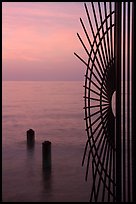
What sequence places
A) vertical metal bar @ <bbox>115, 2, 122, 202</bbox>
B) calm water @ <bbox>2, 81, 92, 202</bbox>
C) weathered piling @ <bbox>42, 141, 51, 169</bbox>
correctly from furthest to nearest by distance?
weathered piling @ <bbox>42, 141, 51, 169</bbox> → calm water @ <bbox>2, 81, 92, 202</bbox> → vertical metal bar @ <bbox>115, 2, 122, 202</bbox>

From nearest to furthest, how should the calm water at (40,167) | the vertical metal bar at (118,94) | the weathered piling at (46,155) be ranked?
the vertical metal bar at (118,94)
the calm water at (40,167)
the weathered piling at (46,155)

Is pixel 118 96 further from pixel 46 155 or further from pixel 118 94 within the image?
pixel 46 155

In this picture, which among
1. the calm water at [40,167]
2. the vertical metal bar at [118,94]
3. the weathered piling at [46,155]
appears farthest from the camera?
the weathered piling at [46,155]

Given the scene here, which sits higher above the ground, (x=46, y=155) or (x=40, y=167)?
(x=46, y=155)

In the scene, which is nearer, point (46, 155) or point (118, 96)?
point (118, 96)

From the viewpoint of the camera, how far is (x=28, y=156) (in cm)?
683

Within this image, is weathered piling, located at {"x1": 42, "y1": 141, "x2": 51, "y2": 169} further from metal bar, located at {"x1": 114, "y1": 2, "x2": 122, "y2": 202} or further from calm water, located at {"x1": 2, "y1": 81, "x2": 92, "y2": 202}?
metal bar, located at {"x1": 114, "y1": 2, "x2": 122, "y2": 202}

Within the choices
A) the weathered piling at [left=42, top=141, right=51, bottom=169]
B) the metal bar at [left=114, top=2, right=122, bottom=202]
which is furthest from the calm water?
the metal bar at [left=114, top=2, right=122, bottom=202]

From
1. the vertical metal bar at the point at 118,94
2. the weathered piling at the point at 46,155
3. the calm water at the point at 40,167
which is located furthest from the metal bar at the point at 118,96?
the weathered piling at the point at 46,155

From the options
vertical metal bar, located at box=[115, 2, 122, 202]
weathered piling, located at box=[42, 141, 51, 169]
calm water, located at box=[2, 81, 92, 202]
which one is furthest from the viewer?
weathered piling, located at box=[42, 141, 51, 169]

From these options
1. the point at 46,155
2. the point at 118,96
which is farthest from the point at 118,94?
the point at 46,155

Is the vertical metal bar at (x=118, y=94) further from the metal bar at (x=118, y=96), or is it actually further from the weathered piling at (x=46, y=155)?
the weathered piling at (x=46, y=155)

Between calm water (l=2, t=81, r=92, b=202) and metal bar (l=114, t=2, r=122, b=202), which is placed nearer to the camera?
metal bar (l=114, t=2, r=122, b=202)

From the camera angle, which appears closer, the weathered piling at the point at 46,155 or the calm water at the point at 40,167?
the calm water at the point at 40,167
